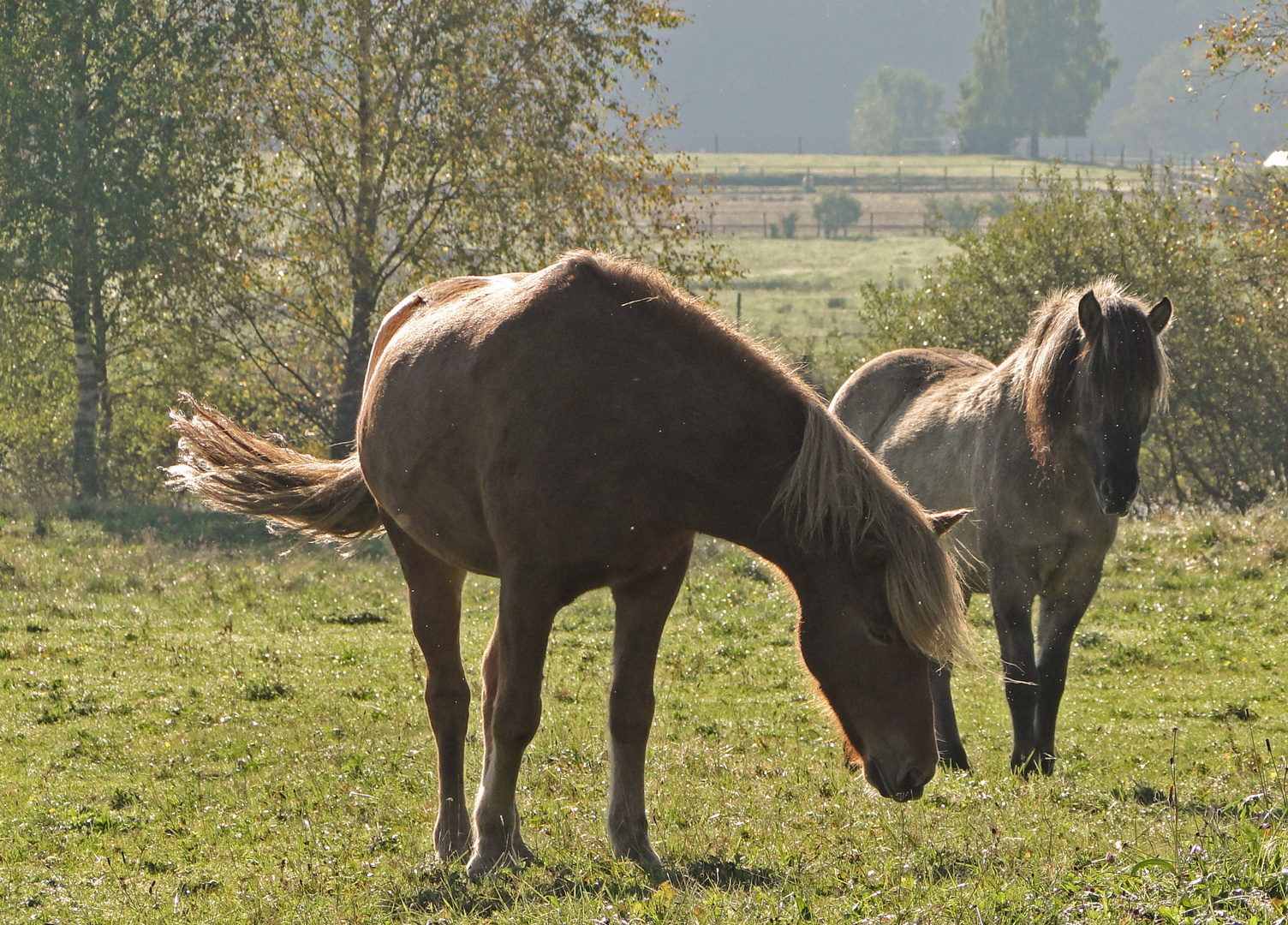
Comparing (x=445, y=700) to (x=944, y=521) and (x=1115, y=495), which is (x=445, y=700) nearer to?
(x=944, y=521)

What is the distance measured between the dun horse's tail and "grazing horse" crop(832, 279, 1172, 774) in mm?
3098

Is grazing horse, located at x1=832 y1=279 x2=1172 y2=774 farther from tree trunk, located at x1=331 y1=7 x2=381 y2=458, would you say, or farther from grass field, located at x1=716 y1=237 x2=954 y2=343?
grass field, located at x1=716 y1=237 x2=954 y2=343

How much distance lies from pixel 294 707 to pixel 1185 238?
19208 mm

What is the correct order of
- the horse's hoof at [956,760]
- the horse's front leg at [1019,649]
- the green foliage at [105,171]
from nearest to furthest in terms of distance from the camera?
the horse's front leg at [1019,649] < the horse's hoof at [956,760] < the green foliage at [105,171]

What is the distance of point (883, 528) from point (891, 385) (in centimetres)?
500

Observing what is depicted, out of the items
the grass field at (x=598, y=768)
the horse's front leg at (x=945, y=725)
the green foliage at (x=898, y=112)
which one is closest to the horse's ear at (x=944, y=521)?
the grass field at (x=598, y=768)

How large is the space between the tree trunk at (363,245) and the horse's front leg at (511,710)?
15.4m

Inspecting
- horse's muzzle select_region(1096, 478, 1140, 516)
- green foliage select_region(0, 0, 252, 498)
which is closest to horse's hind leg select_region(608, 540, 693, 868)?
horse's muzzle select_region(1096, 478, 1140, 516)

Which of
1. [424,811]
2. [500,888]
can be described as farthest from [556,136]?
[500,888]

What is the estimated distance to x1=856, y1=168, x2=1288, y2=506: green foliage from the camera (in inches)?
825

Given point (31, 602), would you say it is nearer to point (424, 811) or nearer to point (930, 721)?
point (424, 811)

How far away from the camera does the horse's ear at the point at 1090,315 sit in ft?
19.7

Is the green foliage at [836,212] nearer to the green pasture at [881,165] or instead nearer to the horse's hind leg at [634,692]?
the green pasture at [881,165]

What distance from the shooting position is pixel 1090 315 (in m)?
6.09
